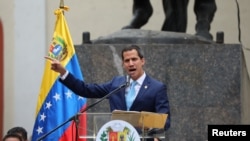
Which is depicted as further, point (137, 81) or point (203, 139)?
point (203, 139)

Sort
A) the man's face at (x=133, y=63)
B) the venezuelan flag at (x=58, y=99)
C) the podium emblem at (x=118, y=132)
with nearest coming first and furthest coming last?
1. the podium emblem at (x=118, y=132)
2. the man's face at (x=133, y=63)
3. the venezuelan flag at (x=58, y=99)

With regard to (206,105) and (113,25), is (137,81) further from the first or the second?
(113,25)

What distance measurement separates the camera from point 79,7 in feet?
46.2

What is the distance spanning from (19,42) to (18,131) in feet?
24.5

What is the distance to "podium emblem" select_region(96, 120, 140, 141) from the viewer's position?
210 inches

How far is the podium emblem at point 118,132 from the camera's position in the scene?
210 inches

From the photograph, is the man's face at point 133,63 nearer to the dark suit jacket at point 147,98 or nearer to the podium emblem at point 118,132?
the dark suit jacket at point 147,98

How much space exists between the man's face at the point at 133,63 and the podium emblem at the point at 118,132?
608 millimetres

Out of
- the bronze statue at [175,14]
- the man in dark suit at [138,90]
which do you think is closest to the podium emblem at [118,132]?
the man in dark suit at [138,90]

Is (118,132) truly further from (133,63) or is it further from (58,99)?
(58,99)

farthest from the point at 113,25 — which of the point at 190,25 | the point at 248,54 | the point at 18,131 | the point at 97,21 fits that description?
the point at 18,131

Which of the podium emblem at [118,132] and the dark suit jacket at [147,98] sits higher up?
the dark suit jacket at [147,98]

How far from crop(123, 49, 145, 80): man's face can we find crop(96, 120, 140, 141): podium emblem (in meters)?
0.61

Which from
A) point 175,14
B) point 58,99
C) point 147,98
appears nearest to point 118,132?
point 147,98
